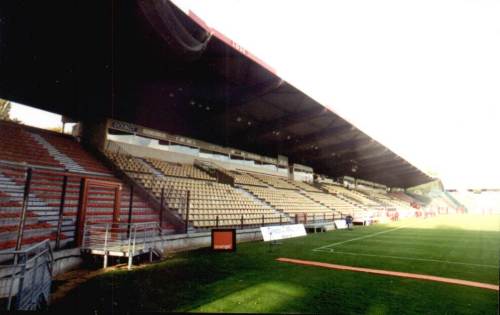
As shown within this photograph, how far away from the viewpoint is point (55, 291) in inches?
251

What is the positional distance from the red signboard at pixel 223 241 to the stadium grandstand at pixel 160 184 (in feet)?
0.56

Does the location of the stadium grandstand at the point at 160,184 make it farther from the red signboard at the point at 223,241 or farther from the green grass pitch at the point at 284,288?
the red signboard at the point at 223,241

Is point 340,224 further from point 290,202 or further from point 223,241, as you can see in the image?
point 223,241

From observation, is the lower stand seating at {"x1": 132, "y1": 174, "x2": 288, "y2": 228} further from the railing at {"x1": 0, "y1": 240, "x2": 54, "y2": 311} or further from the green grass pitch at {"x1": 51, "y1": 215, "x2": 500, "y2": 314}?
the railing at {"x1": 0, "y1": 240, "x2": 54, "y2": 311}

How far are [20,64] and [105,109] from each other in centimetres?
520

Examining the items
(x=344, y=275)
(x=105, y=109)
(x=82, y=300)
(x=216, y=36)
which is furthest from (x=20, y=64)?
(x=344, y=275)

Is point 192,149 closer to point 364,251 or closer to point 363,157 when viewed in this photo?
point 364,251

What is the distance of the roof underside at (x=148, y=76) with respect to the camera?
9.75 meters

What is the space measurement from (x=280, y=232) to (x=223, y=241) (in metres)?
5.02

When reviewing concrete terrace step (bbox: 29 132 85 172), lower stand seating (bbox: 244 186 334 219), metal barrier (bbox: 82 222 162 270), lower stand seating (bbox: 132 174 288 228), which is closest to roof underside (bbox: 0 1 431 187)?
concrete terrace step (bbox: 29 132 85 172)

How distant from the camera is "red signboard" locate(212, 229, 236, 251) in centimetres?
1176

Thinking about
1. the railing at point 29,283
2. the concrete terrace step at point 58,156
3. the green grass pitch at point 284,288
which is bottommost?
the green grass pitch at point 284,288

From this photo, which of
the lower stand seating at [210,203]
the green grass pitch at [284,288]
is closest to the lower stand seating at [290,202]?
the lower stand seating at [210,203]

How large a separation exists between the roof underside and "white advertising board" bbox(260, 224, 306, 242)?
786 cm
